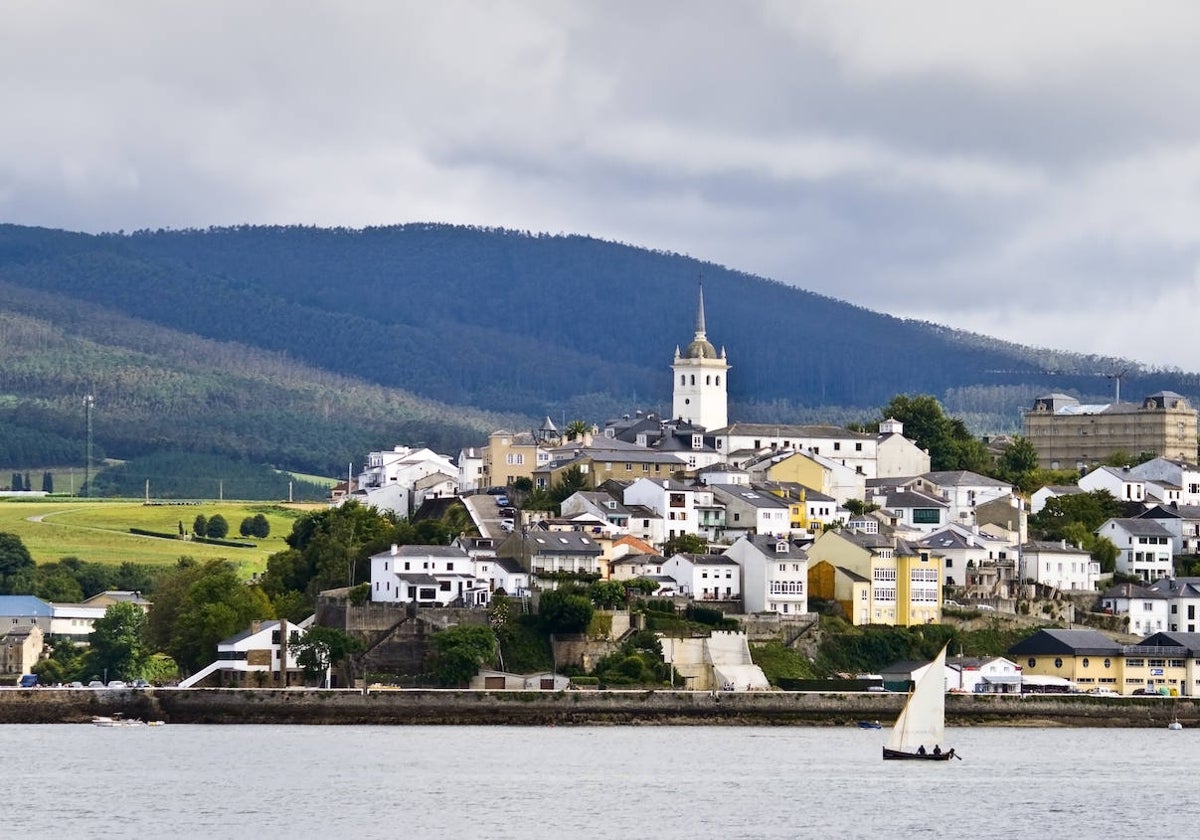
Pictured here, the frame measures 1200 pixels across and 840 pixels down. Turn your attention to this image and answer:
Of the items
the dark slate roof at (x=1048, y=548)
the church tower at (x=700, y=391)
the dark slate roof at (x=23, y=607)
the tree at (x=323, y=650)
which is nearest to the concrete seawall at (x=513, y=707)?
the tree at (x=323, y=650)

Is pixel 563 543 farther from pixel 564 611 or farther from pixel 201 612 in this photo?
pixel 201 612

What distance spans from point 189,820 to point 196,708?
31661 mm

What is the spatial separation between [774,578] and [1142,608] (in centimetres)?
1692

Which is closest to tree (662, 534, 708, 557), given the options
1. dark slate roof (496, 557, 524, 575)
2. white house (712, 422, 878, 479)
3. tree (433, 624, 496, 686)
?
dark slate roof (496, 557, 524, 575)

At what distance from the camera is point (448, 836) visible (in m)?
59.8

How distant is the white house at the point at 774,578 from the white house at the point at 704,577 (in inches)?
17.6

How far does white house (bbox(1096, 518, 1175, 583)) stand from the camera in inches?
4584

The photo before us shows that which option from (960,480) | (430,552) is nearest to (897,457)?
(960,480)

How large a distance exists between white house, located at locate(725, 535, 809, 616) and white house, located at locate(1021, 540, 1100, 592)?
12371 mm

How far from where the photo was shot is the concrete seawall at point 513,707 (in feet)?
303

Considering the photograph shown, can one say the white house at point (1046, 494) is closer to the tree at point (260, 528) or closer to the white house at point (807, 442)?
the white house at point (807, 442)

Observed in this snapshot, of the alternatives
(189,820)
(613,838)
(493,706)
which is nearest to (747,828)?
(613,838)

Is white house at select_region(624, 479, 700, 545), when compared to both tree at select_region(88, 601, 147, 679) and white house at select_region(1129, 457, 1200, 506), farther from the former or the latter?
white house at select_region(1129, 457, 1200, 506)

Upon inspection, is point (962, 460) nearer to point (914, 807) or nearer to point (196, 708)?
point (196, 708)
